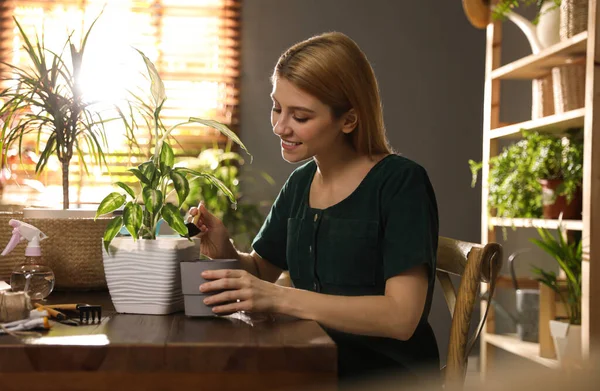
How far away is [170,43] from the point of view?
12.6 feet

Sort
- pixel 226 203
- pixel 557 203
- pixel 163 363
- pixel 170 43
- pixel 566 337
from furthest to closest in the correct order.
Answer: pixel 170 43 < pixel 226 203 < pixel 557 203 < pixel 566 337 < pixel 163 363

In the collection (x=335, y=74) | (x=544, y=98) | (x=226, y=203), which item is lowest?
(x=226, y=203)

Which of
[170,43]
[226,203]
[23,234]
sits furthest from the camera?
[170,43]

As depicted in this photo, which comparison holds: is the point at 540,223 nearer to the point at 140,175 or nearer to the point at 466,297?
the point at 466,297

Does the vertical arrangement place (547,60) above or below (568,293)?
above

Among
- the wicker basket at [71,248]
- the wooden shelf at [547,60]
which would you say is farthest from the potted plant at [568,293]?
the wicker basket at [71,248]

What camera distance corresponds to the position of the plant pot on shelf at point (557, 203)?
268 cm

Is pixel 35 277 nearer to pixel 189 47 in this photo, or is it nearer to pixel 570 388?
pixel 570 388

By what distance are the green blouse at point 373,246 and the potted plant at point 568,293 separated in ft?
4.14

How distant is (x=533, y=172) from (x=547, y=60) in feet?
1.40

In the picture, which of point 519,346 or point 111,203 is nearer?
point 111,203

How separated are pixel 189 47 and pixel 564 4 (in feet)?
6.44

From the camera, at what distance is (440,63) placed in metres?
4.05

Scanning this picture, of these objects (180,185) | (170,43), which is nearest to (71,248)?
(180,185)
